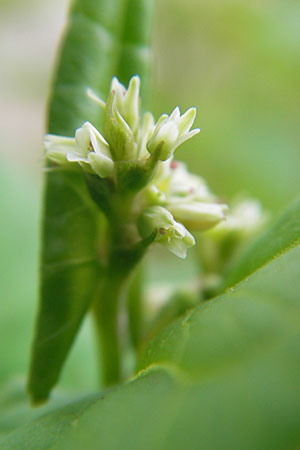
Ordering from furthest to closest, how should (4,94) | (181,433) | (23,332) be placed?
(4,94)
(23,332)
(181,433)

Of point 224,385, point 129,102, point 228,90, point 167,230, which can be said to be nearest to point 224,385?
point 224,385

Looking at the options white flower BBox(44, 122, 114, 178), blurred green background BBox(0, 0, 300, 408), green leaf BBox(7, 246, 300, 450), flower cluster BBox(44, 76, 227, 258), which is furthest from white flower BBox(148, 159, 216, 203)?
blurred green background BBox(0, 0, 300, 408)

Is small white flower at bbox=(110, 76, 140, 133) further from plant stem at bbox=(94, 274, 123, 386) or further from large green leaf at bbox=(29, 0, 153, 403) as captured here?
plant stem at bbox=(94, 274, 123, 386)

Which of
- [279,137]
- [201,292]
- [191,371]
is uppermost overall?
[191,371]

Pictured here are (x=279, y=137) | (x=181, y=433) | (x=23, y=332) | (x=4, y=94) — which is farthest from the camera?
(x=4, y=94)

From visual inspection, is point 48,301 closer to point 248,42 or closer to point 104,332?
point 104,332

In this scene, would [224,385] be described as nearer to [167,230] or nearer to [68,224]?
[167,230]

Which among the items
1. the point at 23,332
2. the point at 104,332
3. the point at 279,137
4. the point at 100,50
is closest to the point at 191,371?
the point at 104,332
